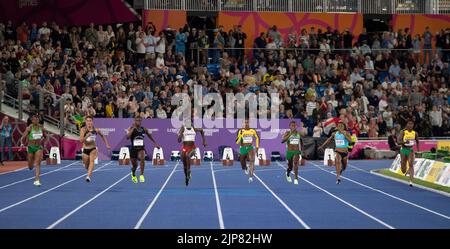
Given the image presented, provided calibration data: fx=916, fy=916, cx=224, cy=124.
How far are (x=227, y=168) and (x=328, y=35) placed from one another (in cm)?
1159

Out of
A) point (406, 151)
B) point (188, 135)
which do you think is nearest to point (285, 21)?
point (406, 151)

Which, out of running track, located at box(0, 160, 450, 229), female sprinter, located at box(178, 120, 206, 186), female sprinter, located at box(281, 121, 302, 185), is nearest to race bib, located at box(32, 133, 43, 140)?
running track, located at box(0, 160, 450, 229)

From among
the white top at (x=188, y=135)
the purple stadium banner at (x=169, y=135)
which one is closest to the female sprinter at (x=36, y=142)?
the white top at (x=188, y=135)

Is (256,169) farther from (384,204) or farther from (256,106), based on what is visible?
(384,204)

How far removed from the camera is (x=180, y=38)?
128ft

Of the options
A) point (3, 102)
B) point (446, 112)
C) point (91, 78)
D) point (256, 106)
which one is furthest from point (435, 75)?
point (3, 102)

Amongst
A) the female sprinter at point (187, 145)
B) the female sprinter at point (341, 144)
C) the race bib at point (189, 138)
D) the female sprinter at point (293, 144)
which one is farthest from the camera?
the female sprinter at point (293, 144)

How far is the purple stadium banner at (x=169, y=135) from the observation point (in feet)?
115

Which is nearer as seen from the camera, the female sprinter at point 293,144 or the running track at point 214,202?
the running track at point 214,202

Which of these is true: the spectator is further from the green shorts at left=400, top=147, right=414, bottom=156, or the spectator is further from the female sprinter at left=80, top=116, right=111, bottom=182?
the green shorts at left=400, top=147, right=414, bottom=156

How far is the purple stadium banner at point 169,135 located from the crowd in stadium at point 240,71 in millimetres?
406

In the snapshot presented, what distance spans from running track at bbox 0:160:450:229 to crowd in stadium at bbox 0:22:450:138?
5826 millimetres

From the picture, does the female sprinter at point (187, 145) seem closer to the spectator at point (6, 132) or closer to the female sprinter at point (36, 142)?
the female sprinter at point (36, 142)

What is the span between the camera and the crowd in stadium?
116 ft
